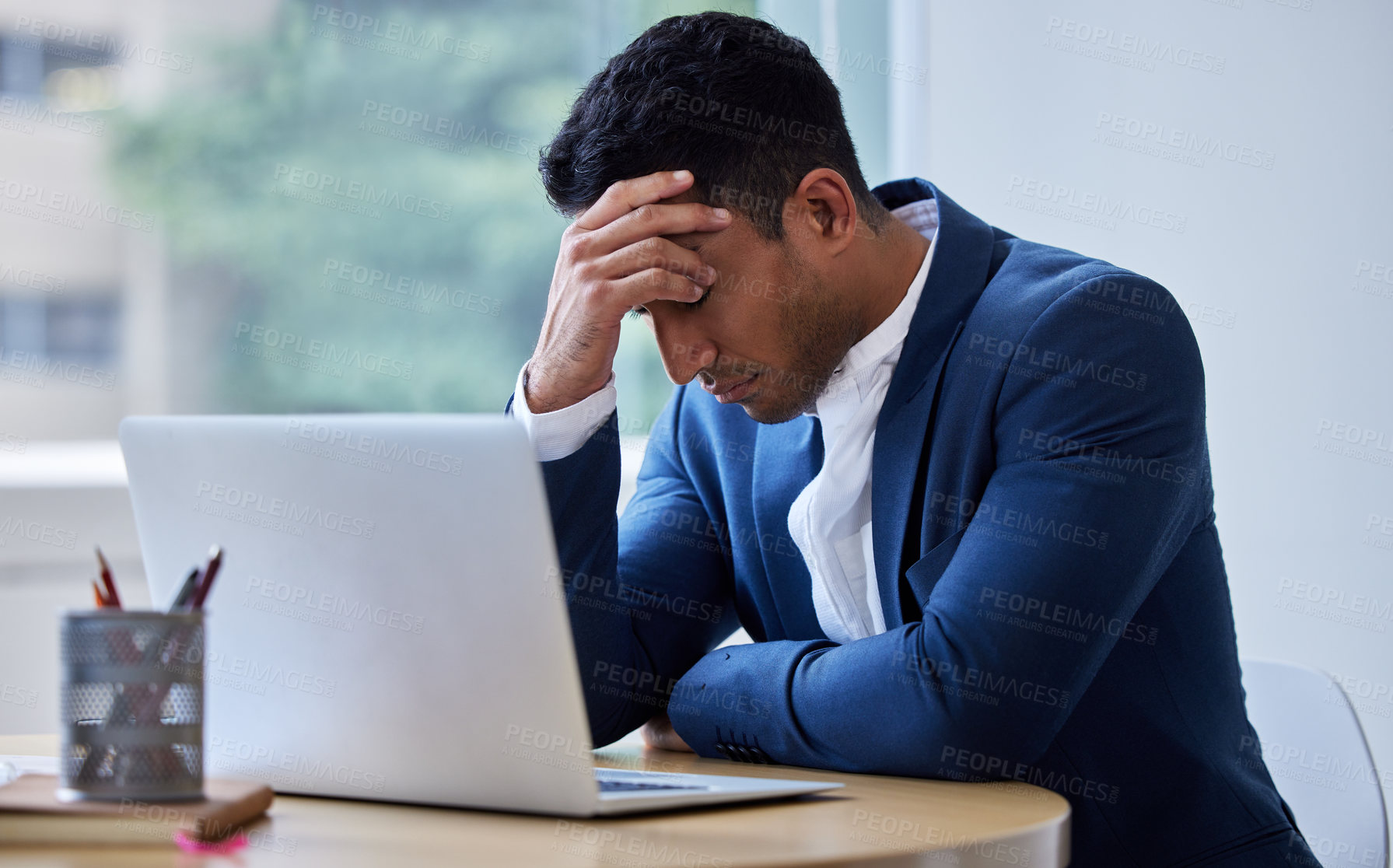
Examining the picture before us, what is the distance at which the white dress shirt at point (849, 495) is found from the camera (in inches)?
56.8

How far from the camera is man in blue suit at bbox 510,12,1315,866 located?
1.13 meters

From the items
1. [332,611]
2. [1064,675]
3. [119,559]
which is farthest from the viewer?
[119,559]

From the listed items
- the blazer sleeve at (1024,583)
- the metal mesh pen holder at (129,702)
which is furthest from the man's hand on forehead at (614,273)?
the metal mesh pen holder at (129,702)

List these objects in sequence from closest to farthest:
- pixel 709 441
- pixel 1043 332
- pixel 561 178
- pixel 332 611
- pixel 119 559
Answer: pixel 332 611 < pixel 1043 332 < pixel 561 178 < pixel 709 441 < pixel 119 559

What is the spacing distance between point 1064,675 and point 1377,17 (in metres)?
1.51

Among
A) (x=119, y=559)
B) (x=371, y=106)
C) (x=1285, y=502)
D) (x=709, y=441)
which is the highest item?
(x=371, y=106)

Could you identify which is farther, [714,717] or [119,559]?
[119,559]

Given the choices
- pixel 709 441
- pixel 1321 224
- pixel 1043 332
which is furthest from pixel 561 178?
pixel 1321 224

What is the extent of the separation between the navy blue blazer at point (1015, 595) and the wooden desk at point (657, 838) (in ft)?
0.56

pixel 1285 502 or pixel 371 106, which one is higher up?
pixel 371 106

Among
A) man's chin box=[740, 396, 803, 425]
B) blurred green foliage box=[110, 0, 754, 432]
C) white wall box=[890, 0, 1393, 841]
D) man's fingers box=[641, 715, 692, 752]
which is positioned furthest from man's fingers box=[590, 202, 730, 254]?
blurred green foliage box=[110, 0, 754, 432]

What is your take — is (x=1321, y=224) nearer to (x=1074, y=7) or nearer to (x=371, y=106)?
(x=1074, y=7)

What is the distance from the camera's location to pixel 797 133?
1.46 metres

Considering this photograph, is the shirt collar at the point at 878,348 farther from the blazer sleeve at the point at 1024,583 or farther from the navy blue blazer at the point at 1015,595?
the blazer sleeve at the point at 1024,583
